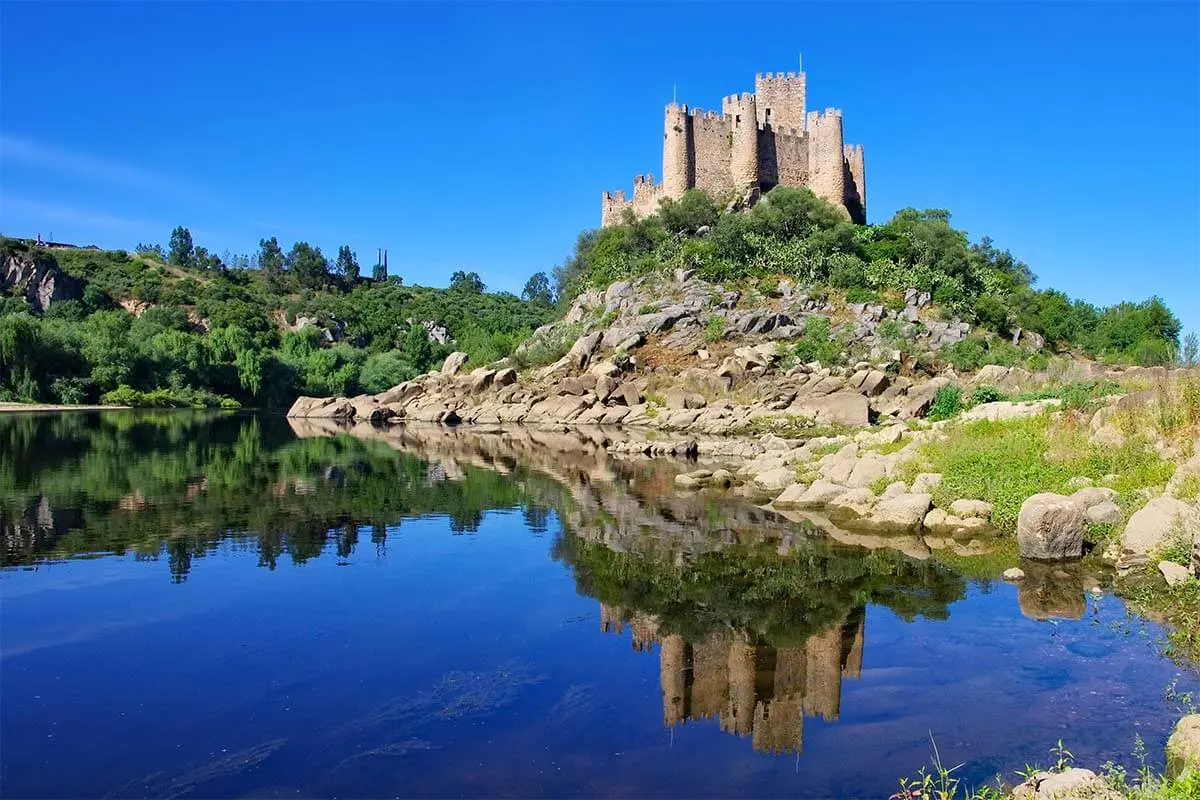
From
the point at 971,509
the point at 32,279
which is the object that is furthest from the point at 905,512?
the point at 32,279

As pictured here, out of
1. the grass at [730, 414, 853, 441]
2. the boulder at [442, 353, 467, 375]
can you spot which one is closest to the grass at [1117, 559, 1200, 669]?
the grass at [730, 414, 853, 441]

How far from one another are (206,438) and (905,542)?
1278 inches

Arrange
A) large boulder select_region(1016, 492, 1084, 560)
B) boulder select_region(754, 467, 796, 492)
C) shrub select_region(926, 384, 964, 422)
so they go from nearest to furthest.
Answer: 1. large boulder select_region(1016, 492, 1084, 560)
2. boulder select_region(754, 467, 796, 492)
3. shrub select_region(926, 384, 964, 422)

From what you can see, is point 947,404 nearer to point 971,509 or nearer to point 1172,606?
point 971,509

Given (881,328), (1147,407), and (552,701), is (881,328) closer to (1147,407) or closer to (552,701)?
(1147,407)

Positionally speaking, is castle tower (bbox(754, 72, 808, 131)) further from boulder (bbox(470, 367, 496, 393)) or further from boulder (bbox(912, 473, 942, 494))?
boulder (bbox(912, 473, 942, 494))

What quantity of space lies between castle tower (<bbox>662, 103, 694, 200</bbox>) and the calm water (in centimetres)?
4416

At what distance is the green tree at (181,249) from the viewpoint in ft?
408

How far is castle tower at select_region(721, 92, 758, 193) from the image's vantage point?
58156 millimetres

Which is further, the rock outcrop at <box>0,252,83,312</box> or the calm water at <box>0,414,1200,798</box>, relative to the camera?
the rock outcrop at <box>0,252,83,312</box>

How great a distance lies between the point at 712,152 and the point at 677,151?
101 inches

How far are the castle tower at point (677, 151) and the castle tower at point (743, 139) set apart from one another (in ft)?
9.57

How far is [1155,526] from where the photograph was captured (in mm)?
11930

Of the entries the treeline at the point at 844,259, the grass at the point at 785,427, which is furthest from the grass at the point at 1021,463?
the treeline at the point at 844,259
